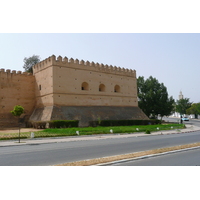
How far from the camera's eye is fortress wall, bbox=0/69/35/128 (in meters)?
27.1

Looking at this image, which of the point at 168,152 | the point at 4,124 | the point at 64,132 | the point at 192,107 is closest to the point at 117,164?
the point at 168,152

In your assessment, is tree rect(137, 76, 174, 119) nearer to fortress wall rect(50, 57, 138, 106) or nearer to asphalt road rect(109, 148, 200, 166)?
fortress wall rect(50, 57, 138, 106)

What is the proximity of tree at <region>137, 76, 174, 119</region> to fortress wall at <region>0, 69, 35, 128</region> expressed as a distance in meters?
21.4

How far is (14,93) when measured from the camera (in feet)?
93.2

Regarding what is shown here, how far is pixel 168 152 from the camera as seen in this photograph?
29.1 feet

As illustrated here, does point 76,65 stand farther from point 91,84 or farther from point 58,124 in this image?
point 58,124

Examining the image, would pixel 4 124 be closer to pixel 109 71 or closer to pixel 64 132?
pixel 64 132

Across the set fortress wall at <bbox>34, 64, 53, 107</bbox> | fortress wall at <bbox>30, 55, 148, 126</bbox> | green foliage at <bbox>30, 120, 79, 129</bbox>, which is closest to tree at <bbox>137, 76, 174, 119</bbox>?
fortress wall at <bbox>30, 55, 148, 126</bbox>

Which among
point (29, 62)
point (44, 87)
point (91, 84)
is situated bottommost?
point (44, 87)

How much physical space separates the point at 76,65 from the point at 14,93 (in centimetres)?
886

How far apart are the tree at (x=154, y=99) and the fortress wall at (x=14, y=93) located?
21426 millimetres

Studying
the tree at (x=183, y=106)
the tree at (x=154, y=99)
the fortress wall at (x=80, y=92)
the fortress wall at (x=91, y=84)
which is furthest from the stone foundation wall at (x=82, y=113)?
the tree at (x=183, y=106)

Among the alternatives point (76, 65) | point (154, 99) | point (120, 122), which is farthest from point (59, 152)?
point (154, 99)

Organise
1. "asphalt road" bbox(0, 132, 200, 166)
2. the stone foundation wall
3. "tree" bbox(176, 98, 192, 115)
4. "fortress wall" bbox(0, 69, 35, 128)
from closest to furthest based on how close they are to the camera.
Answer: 1. "asphalt road" bbox(0, 132, 200, 166)
2. the stone foundation wall
3. "fortress wall" bbox(0, 69, 35, 128)
4. "tree" bbox(176, 98, 192, 115)
